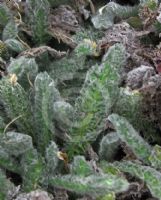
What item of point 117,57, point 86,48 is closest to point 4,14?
point 86,48

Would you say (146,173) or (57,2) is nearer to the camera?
(146,173)

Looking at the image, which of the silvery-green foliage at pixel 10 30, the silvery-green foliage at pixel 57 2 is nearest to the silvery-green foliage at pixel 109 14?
the silvery-green foliage at pixel 57 2

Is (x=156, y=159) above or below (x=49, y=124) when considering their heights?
below

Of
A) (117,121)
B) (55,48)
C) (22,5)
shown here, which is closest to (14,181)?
(117,121)

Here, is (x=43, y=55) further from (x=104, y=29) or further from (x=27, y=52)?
(x=104, y=29)

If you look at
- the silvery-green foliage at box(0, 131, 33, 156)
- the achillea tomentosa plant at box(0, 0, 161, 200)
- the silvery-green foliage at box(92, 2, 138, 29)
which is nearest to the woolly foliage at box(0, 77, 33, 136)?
the achillea tomentosa plant at box(0, 0, 161, 200)

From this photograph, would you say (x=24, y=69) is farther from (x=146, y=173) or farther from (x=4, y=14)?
(x=146, y=173)
